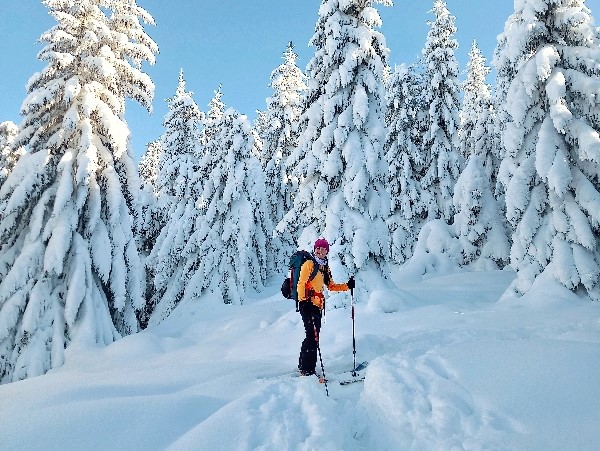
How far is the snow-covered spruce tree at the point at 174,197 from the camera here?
22500 mm

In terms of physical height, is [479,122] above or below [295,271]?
above

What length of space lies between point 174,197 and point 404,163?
1486cm

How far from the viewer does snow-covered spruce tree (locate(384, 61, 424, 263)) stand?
83.5ft

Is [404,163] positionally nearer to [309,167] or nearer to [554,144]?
[309,167]

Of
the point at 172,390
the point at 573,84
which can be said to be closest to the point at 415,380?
the point at 172,390

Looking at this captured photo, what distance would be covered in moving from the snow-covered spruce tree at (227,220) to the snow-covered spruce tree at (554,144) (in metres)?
12.2

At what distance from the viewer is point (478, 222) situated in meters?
23.0

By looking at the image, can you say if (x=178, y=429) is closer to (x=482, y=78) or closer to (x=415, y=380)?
(x=415, y=380)

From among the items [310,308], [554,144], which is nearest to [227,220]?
[554,144]

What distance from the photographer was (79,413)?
495 centimetres

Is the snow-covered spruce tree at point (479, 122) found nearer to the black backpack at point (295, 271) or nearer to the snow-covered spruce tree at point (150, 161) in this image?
the black backpack at point (295, 271)

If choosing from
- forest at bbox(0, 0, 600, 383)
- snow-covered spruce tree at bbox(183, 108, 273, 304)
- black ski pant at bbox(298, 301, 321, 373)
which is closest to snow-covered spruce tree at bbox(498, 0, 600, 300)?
forest at bbox(0, 0, 600, 383)

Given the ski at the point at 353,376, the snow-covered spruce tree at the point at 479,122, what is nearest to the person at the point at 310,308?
the ski at the point at 353,376

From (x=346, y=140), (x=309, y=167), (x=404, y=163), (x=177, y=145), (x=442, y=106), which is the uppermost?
(x=177, y=145)
